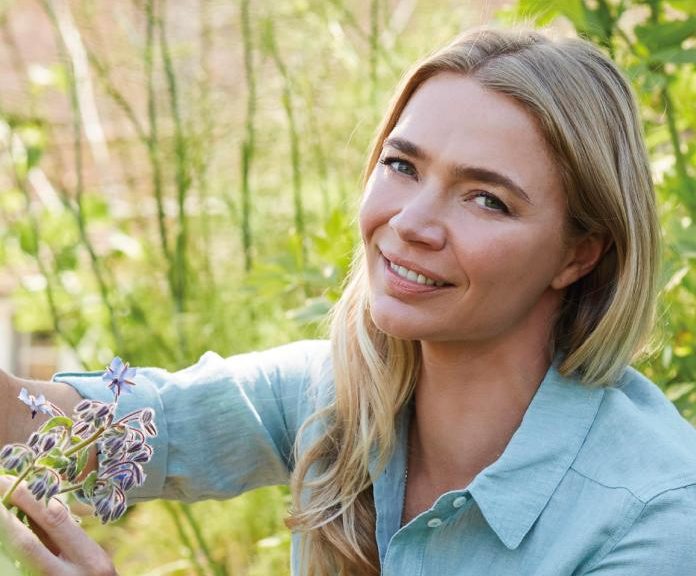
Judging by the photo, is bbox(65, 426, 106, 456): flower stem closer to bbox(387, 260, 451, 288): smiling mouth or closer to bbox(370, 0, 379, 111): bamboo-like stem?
bbox(387, 260, 451, 288): smiling mouth

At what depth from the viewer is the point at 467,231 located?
1.60 metres

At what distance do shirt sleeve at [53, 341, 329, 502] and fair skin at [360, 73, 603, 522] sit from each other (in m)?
0.29

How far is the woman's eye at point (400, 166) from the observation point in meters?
1.67

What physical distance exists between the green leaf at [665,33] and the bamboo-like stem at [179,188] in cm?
101

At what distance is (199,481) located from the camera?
6.23ft

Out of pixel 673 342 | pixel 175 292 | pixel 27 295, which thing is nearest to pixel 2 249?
pixel 27 295

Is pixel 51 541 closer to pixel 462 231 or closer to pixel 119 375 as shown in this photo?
pixel 119 375

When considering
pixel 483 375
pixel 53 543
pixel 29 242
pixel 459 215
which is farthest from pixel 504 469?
pixel 29 242


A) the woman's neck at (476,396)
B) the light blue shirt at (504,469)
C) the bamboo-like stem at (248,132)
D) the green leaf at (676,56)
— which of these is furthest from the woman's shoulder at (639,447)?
the bamboo-like stem at (248,132)

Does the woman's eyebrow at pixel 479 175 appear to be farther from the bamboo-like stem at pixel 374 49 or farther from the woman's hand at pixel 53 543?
the bamboo-like stem at pixel 374 49

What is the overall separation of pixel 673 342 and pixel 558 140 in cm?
91

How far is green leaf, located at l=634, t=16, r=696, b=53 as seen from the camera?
2053mm

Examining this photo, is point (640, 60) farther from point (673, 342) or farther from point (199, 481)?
point (199, 481)

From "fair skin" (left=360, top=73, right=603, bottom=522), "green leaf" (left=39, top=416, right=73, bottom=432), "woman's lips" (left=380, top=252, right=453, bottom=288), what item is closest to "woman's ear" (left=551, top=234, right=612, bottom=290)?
"fair skin" (left=360, top=73, right=603, bottom=522)
